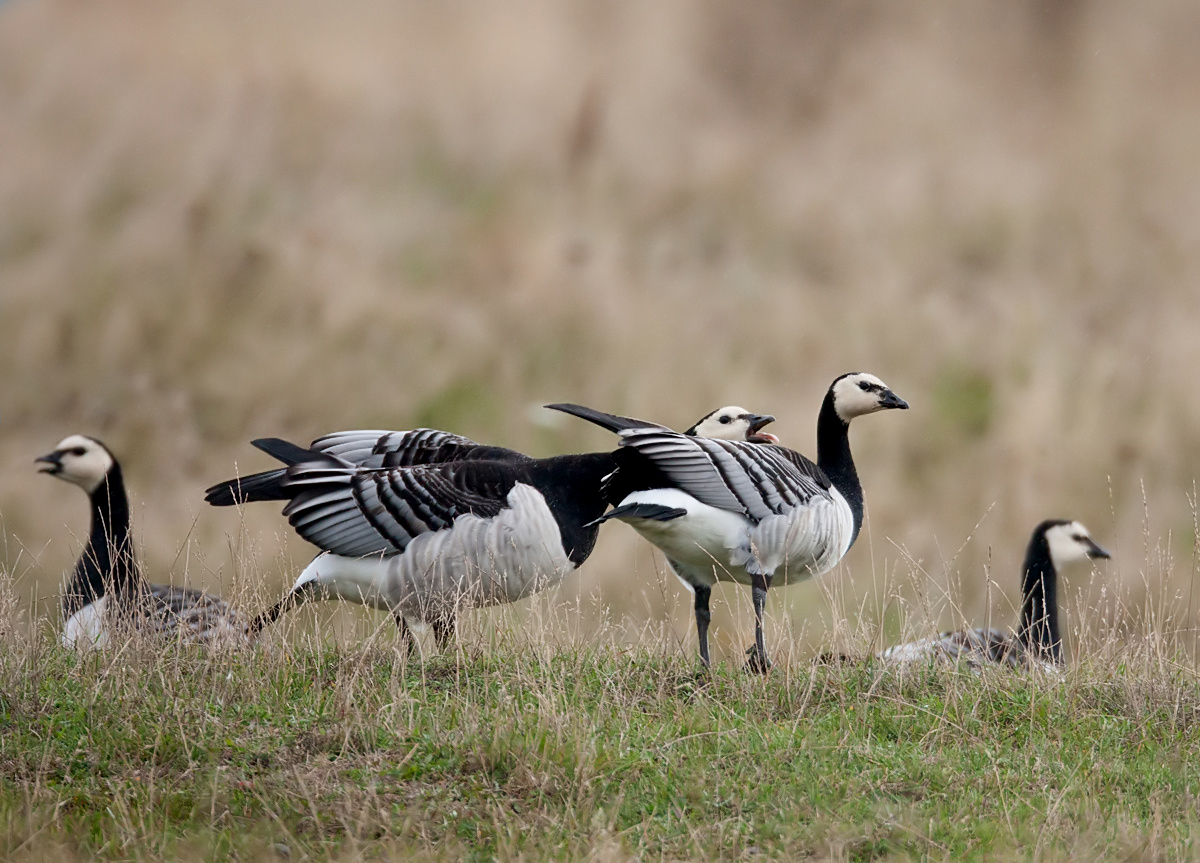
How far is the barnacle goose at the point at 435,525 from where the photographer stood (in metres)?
6.59

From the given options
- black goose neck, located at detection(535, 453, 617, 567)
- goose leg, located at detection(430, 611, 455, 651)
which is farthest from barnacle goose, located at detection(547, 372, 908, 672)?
goose leg, located at detection(430, 611, 455, 651)

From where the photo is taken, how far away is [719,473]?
6.23 metres

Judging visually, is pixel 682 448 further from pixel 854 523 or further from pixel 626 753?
pixel 626 753

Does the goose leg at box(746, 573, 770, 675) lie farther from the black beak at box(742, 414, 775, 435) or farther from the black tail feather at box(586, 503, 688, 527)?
the black beak at box(742, 414, 775, 435)

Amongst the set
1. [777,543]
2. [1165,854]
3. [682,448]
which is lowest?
[1165,854]

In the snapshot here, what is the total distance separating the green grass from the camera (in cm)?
396

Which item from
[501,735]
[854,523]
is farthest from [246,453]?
[501,735]

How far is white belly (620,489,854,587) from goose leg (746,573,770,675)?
64 millimetres

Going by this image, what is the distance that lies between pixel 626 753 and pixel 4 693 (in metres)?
2.54

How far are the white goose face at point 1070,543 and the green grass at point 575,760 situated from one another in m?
3.64

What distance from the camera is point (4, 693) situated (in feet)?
16.3

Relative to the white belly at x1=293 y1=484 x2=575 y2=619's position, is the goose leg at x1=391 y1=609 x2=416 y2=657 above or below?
below

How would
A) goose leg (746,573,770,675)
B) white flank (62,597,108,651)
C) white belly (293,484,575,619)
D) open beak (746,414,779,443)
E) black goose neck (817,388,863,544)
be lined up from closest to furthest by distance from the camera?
white flank (62,597,108,651) → goose leg (746,573,770,675) → white belly (293,484,575,619) → black goose neck (817,388,863,544) → open beak (746,414,779,443)

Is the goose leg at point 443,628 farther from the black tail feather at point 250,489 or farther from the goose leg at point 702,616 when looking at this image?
the goose leg at point 702,616
